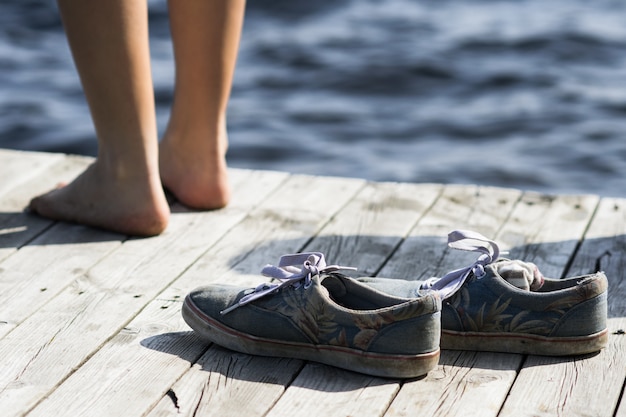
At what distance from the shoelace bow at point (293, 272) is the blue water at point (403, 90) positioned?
101 inches

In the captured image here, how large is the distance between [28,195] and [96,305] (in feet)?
2.28

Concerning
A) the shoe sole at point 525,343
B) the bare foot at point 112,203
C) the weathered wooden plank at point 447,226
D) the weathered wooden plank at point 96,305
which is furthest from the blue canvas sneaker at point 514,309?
the bare foot at point 112,203

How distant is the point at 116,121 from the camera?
2.06 metres

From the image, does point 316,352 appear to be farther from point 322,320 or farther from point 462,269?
point 462,269

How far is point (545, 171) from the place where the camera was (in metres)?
4.28

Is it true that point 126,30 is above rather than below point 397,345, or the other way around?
above

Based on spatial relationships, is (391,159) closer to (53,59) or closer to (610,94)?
(610,94)

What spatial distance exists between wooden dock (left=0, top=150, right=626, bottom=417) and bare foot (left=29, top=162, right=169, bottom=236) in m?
0.03

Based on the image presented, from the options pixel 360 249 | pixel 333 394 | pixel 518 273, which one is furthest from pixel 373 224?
pixel 333 394

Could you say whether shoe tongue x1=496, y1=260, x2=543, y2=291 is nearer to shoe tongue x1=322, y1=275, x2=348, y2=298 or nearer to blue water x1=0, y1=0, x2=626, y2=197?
shoe tongue x1=322, y1=275, x2=348, y2=298

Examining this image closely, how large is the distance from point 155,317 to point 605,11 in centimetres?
545

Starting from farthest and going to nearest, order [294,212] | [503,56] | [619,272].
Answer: [503,56] → [294,212] → [619,272]

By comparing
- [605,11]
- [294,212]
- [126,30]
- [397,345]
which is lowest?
[605,11]

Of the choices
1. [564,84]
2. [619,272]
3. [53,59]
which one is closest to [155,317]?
[619,272]
